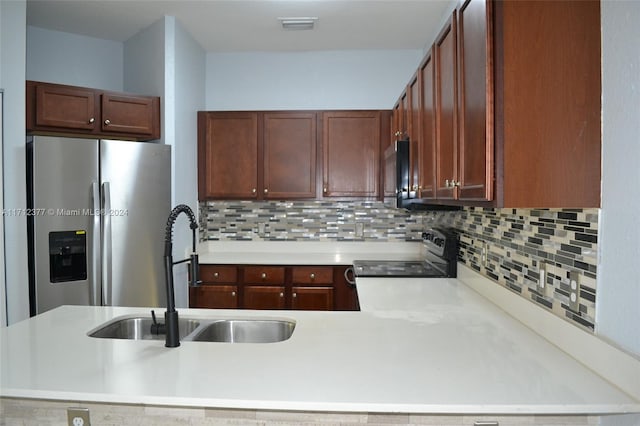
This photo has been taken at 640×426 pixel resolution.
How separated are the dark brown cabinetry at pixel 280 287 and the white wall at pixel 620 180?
2325mm

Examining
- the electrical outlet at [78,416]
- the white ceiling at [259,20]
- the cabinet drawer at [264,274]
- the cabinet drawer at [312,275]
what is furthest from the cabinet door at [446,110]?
the cabinet drawer at [264,274]

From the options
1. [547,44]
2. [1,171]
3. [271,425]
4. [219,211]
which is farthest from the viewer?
Answer: [219,211]

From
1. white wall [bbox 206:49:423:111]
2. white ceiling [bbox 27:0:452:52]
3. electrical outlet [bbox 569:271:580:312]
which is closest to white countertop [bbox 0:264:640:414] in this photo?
electrical outlet [bbox 569:271:580:312]

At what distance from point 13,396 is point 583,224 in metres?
1.75

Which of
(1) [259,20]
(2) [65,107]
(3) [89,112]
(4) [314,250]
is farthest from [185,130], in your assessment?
(4) [314,250]

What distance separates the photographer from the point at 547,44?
4.19ft

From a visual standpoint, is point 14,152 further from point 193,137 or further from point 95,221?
point 193,137

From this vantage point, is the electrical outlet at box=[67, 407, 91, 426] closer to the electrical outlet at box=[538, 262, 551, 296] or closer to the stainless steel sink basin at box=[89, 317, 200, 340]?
the stainless steel sink basin at box=[89, 317, 200, 340]

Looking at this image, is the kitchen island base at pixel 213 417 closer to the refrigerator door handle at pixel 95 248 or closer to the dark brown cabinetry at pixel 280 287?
the refrigerator door handle at pixel 95 248

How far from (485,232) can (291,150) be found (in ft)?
6.41

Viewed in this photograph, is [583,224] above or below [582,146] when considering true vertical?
below

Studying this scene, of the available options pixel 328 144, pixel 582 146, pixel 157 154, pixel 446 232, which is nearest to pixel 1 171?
pixel 157 154

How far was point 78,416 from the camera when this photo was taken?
117 cm

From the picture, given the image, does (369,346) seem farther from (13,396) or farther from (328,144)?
(328,144)
